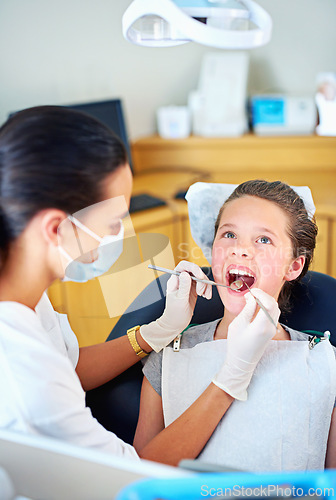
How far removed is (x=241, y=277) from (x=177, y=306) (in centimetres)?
15

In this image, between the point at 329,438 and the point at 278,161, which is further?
the point at 278,161

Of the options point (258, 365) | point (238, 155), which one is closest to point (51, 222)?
point (258, 365)

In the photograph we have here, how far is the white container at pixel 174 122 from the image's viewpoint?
2.47 meters

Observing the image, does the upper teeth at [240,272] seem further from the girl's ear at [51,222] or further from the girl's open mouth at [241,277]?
the girl's ear at [51,222]

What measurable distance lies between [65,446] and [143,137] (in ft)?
7.14

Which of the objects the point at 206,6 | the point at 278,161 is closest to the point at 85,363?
the point at 206,6

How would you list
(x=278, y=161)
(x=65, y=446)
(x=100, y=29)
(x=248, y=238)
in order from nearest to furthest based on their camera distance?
(x=65, y=446)
(x=248, y=238)
(x=100, y=29)
(x=278, y=161)

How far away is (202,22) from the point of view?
893mm

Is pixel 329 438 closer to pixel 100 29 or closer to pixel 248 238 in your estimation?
pixel 248 238

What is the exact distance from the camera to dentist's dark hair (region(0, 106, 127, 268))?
66 cm

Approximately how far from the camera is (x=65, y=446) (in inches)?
23.0

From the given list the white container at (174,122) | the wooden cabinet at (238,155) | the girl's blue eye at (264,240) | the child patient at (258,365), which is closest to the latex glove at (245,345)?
the child patient at (258,365)

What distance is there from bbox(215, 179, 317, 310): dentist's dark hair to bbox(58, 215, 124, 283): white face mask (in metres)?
0.30

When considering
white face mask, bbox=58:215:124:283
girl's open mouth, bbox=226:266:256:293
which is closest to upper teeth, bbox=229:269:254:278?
girl's open mouth, bbox=226:266:256:293
